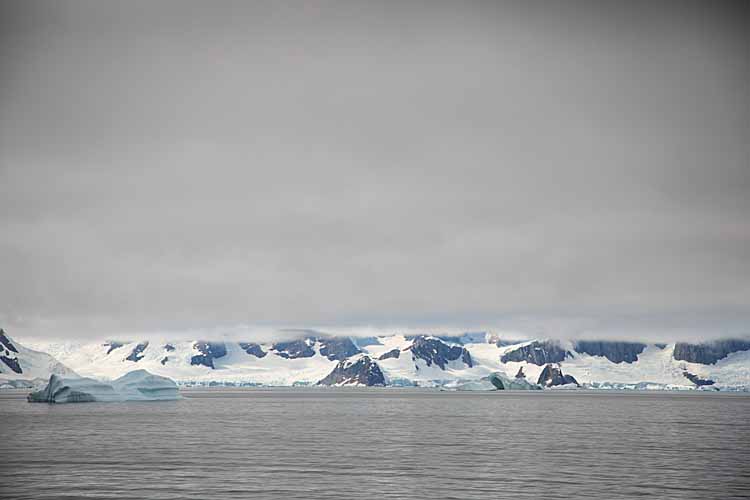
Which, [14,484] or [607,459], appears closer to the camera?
[14,484]

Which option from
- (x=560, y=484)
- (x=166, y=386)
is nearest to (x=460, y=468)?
(x=560, y=484)

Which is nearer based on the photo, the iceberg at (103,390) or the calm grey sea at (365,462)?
the calm grey sea at (365,462)

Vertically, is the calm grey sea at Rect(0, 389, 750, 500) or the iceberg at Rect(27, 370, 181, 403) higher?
the calm grey sea at Rect(0, 389, 750, 500)

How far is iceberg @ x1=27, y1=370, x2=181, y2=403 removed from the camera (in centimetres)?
16388

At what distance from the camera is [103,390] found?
17125 cm

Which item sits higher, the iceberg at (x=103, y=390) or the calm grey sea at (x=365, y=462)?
the calm grey sea at (x=365, y=462)

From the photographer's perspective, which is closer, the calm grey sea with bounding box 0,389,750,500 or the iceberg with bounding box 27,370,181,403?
the calm grey sea with bounding box 0,389,750,500

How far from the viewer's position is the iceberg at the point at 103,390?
6452 inches

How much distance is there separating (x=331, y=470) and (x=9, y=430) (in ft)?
177

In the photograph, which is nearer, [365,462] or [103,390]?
[365,462]

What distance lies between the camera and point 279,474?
5266 centimetres

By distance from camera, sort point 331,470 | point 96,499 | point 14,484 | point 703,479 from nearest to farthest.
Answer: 1. point 96,499
2. point 14,484
3. point 703,479
4. point 331,470

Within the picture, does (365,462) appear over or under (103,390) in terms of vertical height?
over

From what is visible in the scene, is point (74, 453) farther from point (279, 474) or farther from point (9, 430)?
point (9, 430)
